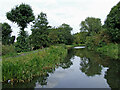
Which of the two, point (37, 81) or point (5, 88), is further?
point (37, 81)

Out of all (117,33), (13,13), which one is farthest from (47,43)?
(117,33)

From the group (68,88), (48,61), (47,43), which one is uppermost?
(47,43)

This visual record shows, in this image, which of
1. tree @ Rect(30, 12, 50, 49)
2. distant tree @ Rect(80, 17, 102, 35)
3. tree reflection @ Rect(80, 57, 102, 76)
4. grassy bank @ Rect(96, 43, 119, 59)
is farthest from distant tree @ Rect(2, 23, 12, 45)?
distant tree @ Rect(80, 17, 102, 35)

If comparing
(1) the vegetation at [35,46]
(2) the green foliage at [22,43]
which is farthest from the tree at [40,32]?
(2) the green foliage at [22,43]

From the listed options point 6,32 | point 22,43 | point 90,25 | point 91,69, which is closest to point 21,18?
point 22,43

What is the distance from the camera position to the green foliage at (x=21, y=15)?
2692 centimetres

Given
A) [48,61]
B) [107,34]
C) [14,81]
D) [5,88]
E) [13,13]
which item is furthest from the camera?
[107,34]

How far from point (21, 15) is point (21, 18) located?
68cm

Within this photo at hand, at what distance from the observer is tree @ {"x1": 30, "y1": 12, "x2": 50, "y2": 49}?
40.7 m

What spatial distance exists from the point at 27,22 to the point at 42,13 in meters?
15.3

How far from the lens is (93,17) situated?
7725 cm

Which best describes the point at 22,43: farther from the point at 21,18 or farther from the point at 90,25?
the point at 90,25

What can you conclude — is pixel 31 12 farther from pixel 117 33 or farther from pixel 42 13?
pixel 117 33

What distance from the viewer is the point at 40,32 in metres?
41.2
